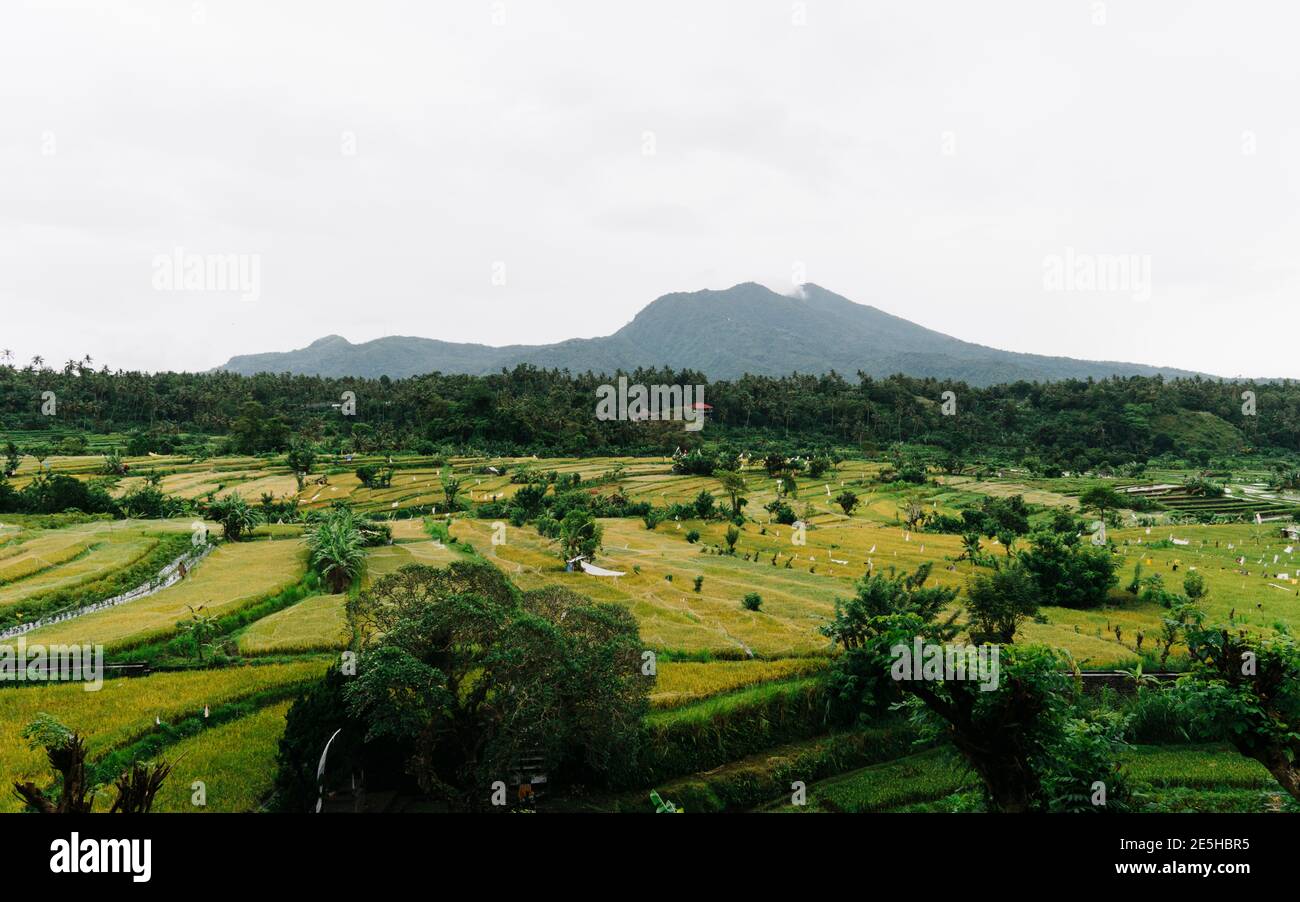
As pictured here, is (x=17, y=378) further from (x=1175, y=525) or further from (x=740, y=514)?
(x=1175, y=525)

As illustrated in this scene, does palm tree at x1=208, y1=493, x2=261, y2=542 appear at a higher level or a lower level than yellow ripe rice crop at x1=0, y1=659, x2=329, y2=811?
higher

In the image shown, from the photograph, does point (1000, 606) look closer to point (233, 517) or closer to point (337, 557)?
point (337, 557)

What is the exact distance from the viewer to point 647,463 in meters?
68.5

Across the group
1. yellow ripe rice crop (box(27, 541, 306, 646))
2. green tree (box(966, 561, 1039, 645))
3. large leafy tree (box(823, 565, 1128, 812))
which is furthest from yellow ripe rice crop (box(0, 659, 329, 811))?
green tree (box(966, 561, 1039, 645))

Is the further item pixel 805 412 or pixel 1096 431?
pixel 805 412

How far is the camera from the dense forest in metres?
76.1

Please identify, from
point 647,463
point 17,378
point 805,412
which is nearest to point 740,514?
point 647,463

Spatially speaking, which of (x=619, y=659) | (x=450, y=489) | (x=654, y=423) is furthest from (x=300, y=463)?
(x=654, y=423)

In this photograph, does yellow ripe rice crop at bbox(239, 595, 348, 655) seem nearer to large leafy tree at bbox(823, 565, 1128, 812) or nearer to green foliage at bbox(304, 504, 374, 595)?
green foliage at bbox(304, 504, 374, 595)

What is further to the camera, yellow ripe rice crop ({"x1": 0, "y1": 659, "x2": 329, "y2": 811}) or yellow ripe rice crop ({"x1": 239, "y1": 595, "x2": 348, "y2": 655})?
yellow ripe rice crop ({"x1": 239, "y1": 595, "x2": 348, "y2": 655})

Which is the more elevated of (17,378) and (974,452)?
(17,378)
